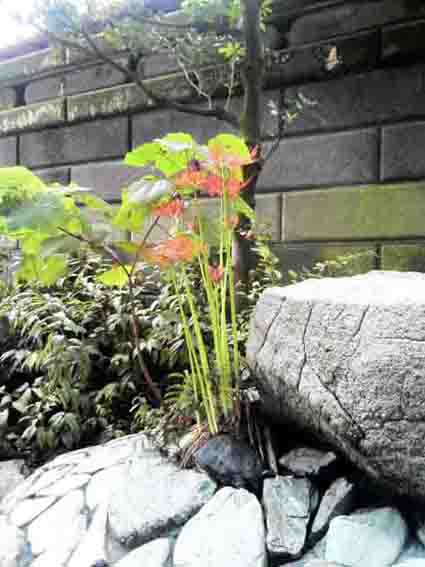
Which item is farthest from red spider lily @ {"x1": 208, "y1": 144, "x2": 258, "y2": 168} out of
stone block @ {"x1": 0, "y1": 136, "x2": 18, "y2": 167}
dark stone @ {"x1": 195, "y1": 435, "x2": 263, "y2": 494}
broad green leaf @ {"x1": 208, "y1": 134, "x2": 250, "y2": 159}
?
stone block @ {"x1": 0, "y1": 136, "x2": 18, "y2": 167}

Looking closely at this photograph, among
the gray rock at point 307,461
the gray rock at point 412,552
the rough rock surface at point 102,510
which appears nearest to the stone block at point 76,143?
the rough rock surface at point 102,510

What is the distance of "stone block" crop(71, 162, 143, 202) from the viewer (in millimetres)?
4539

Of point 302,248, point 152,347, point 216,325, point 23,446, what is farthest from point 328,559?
point 302,248

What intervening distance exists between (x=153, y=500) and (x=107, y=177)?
3.30 metres

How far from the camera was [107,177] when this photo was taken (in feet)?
15.3

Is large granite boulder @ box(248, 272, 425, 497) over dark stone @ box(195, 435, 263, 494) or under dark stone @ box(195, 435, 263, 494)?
over

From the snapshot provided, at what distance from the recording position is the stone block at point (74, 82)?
464cm

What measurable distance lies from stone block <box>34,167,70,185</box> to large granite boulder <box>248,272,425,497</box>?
11.6 ft

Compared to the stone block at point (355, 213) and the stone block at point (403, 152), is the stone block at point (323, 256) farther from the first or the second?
the stone block at point (403, 152)

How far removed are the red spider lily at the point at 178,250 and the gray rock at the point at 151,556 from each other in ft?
3.15

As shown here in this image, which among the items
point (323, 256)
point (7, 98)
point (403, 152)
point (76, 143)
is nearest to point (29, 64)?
point (7, 98)

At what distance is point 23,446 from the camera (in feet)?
10.4

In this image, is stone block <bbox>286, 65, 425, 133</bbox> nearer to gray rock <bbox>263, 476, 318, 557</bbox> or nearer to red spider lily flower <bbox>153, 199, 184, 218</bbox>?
red spider lily flower <bbox>153, 199, 184, 218</bbox>

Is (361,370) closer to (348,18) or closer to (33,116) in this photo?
(348,18)
